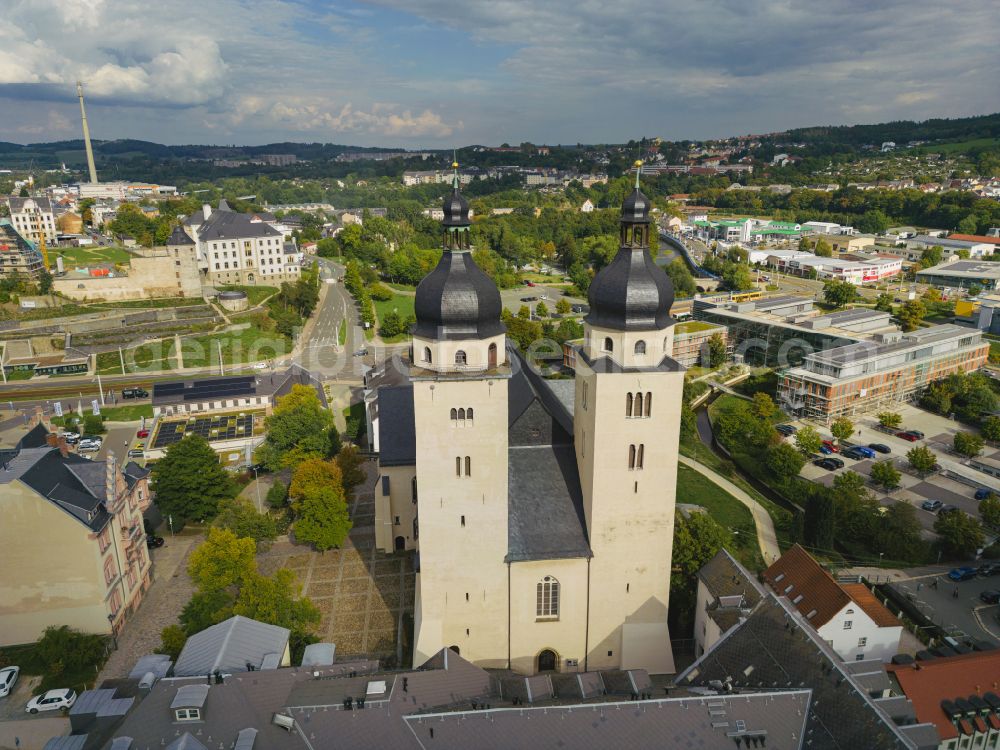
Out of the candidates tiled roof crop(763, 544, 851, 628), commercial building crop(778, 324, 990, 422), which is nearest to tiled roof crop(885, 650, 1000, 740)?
tiled roof crop(763, 544, 851, 628)

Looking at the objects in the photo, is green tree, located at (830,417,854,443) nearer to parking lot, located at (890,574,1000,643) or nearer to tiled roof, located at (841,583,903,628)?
parking lot, located at (890,574,1000,643)

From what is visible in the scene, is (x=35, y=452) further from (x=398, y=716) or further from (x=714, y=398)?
(x=714, y=398)

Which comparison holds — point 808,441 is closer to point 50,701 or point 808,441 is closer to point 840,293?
point 50,701

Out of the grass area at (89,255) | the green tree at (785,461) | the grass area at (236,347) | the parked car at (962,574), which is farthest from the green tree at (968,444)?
the grass area at (89,255)

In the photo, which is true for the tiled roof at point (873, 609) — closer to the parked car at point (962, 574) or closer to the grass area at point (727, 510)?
the grass area at point (727, 510)

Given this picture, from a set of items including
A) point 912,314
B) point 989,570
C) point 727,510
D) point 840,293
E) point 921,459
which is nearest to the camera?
point 989,570

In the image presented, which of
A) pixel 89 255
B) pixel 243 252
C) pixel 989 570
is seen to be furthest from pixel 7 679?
pixel 89 255
